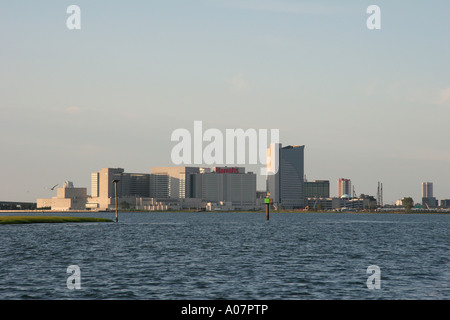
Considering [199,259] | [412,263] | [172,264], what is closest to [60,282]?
[172,264]

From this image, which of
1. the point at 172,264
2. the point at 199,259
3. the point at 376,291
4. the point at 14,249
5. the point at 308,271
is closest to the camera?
the point at 376,291

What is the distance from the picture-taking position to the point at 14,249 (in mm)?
84125

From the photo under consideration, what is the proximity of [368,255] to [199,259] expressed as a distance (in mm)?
24453

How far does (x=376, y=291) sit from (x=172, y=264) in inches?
1016

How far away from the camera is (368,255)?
3091 inches
